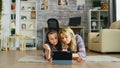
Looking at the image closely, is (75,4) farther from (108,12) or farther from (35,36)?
(35,36)

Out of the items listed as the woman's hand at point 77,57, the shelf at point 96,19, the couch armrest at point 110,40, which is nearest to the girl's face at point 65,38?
the woman's hand at point 77,57

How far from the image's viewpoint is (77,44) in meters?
3.26

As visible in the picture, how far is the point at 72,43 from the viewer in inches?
125

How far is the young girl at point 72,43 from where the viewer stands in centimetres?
315

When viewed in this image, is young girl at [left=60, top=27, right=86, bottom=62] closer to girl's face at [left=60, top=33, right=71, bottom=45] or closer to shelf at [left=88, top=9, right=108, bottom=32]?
girl's face at [left=60, top=33, right=71, bottom=45]

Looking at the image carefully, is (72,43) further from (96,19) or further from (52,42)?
(96,19)

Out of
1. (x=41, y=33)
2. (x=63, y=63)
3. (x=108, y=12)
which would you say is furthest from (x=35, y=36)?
(x=63, y=63)

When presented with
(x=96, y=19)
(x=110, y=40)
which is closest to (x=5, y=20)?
(x=96, y=19)

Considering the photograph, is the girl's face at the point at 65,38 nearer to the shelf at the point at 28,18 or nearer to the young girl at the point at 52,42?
the young girl at the point at 52,42

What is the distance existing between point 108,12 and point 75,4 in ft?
3.97

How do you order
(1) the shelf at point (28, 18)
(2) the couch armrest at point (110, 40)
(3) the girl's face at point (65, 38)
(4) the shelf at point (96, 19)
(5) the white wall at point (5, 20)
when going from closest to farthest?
(3) the girl's face at point (65, 38) < (2) the couch armrest at point (110, 40) < (5) the white wall at point (5, 20) < (4) the shelf at point (96, 19) < (1) the shelf at point (28, 18)

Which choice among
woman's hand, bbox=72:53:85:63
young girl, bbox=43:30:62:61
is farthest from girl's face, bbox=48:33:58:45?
woman's hand, bbox=72:53:85:63

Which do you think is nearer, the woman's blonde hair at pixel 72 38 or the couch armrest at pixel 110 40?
the woman's blonde hair at pixel 72 38

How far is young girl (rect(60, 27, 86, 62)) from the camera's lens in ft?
10.3
